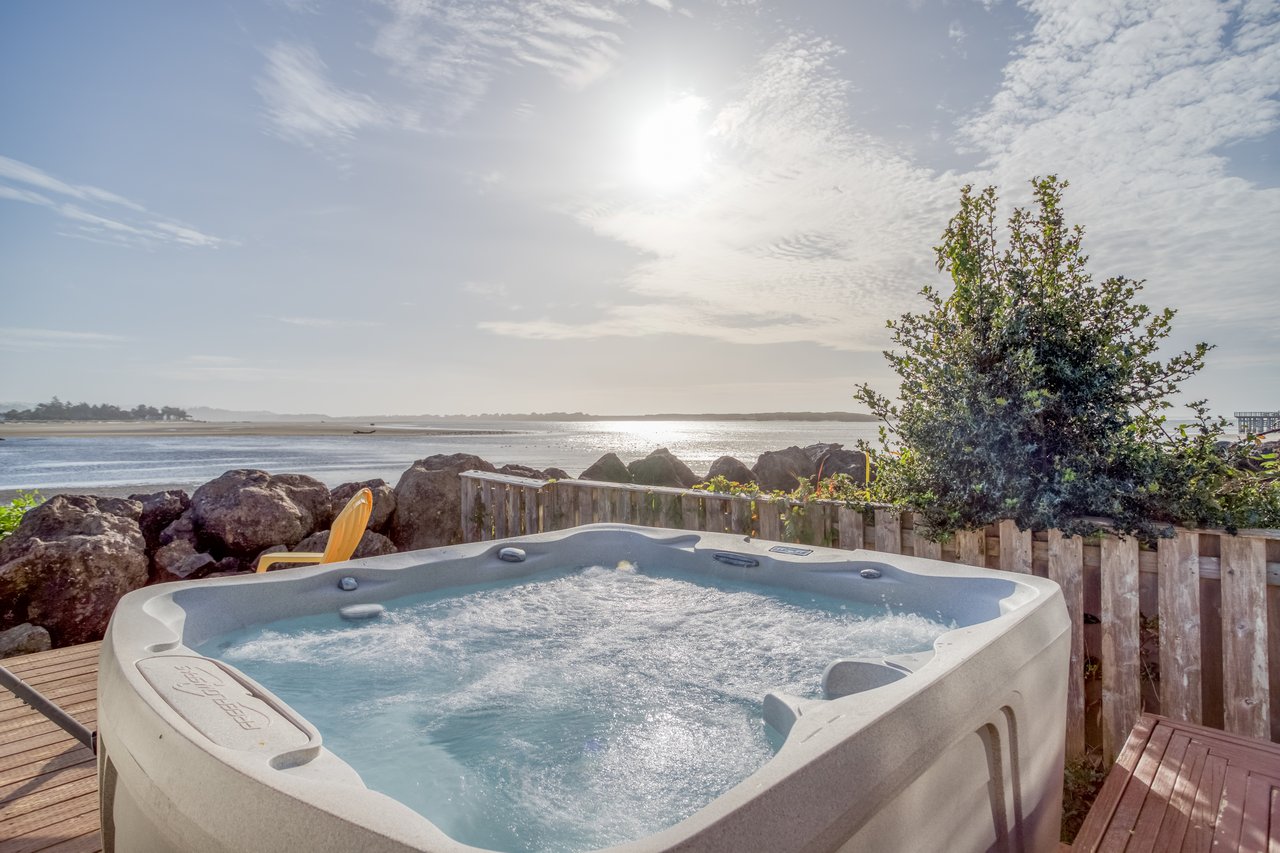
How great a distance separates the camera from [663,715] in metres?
2.03

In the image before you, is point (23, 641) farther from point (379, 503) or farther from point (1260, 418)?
point (1260, 418)

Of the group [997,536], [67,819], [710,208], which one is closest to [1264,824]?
[997,536]

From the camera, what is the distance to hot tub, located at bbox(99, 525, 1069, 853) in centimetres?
102

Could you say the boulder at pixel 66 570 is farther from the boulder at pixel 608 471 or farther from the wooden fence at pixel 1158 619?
the boulder at pixel 608 471

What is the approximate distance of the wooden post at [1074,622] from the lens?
8.32ft

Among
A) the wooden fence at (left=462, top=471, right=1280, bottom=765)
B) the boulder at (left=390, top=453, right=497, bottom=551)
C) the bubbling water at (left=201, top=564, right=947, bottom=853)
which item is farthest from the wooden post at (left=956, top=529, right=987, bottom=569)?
the boulder at (left=390, top=453, right=497, bottom=551)

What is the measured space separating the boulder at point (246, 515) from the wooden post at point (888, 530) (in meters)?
4.62

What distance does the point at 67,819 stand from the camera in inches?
74.0

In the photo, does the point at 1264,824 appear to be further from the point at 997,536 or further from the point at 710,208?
the point at 710,208

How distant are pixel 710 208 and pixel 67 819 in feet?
17.2

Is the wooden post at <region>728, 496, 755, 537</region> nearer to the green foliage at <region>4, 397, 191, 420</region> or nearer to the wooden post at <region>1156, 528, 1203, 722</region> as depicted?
the wooden post at <region>1156, 528, 1203, 722</region>

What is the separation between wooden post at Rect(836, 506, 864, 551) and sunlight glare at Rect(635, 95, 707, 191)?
3032 mm

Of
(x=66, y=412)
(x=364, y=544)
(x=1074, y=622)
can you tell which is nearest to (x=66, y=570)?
(x=364, y=544)

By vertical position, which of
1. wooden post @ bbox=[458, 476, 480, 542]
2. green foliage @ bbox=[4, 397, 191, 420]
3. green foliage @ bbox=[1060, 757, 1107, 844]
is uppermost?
green foliage @ bbox=[4, 397, 191, 420]
